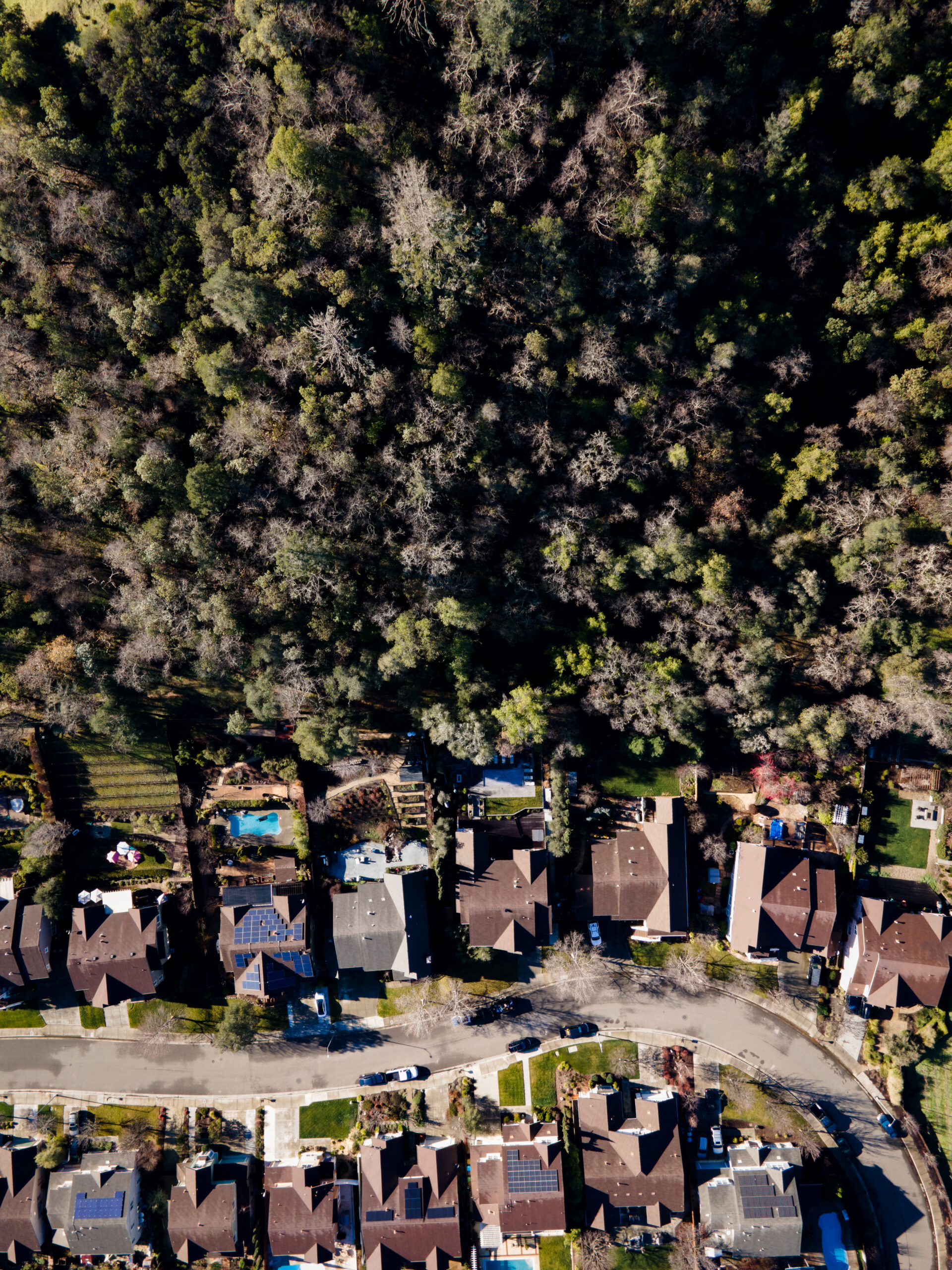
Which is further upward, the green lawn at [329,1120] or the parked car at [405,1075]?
the parked car at [405,1075]

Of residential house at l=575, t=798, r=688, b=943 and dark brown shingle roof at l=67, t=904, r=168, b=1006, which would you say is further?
dark brown shingle roof at l=67, t=904, r=168, b=1006

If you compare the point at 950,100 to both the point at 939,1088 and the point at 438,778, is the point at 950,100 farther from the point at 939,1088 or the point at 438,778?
the point at 939,1088

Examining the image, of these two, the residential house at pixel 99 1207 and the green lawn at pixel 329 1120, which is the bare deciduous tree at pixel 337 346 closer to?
the green lawn at pixel 329 1120

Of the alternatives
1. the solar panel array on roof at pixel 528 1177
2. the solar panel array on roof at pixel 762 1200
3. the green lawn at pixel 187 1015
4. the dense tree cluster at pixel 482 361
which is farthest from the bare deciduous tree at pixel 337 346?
the solar panel array on roof at pixel 762 1200

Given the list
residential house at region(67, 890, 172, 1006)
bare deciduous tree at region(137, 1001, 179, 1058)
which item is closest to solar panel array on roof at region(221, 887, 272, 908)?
residential house at region(67, 890, 172, 1006)

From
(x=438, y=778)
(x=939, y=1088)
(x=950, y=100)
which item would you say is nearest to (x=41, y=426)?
(x=438, y=778)

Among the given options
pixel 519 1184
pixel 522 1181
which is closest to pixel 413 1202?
pixel 519 1184

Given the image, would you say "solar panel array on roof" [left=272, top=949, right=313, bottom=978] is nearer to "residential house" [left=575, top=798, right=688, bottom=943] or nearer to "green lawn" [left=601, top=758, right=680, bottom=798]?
"residential house" [left=575, top=798, right=688, bottom=943]
